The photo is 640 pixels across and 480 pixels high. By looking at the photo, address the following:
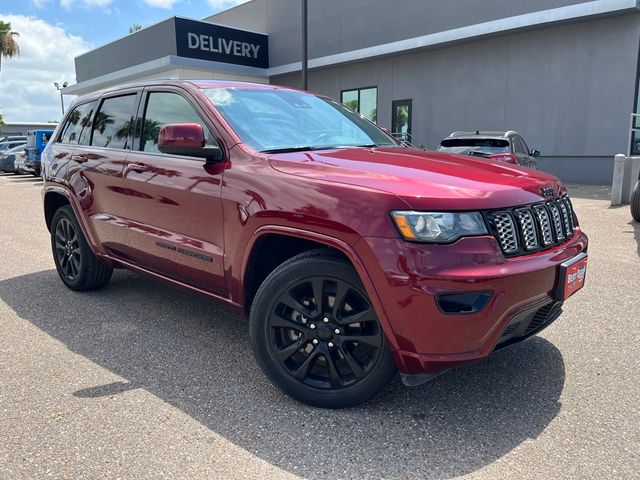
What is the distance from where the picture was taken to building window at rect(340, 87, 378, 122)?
1948 cm

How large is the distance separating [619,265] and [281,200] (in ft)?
15.4

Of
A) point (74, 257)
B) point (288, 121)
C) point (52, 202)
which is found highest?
point (288, 121)

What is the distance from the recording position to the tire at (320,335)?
2596 mm

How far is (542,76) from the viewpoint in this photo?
49.3 feet

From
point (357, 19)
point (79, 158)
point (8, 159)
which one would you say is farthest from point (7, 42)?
point (79, 158)

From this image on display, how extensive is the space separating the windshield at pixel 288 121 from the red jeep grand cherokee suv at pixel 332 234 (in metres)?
0.01

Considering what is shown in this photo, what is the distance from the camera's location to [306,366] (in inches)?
109

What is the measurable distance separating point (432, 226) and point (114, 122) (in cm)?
308

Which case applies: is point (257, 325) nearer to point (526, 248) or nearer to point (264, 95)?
point (526, 248)

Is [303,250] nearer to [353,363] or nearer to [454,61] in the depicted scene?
[353,363]

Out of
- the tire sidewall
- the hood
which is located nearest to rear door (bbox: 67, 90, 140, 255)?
the tire sidewall

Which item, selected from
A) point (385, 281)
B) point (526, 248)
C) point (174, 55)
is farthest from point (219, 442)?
point (174, 55)

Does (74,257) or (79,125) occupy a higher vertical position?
(79,125)

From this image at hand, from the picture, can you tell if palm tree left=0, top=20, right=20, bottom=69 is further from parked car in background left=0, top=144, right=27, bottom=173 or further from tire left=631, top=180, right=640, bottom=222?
tire left=631, top=180, right=640, bottom=222
